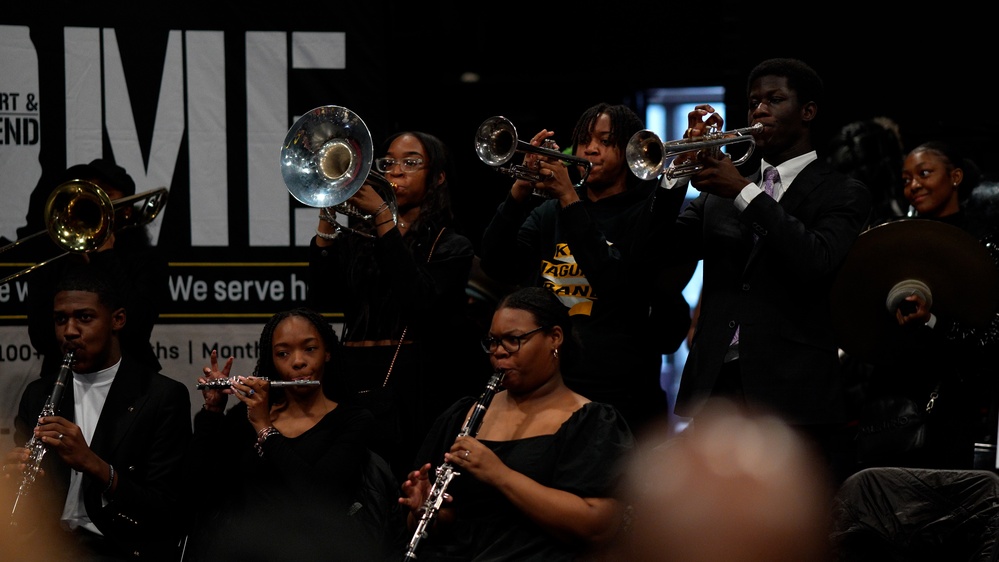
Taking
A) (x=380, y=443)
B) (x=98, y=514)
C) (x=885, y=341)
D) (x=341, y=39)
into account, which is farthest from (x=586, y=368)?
(x=341, y=39)

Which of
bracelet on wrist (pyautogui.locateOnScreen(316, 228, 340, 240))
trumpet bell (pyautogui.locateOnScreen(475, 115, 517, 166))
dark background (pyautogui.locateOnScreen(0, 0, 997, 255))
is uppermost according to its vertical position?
dark background (pyautogui.locateOnScreen(0, 0, 997, 255))

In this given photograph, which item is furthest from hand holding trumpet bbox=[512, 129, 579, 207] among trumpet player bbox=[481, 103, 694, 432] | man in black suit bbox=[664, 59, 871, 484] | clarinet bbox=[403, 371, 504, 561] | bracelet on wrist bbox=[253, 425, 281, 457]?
bracelet on wrist bbox=[253, 425, 281, 457]

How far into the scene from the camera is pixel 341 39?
19.5ft

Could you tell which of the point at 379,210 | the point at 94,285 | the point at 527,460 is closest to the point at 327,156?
the point at 379,210

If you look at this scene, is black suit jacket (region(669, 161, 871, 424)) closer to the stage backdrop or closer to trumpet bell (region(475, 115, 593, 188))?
trumpet bell (region(475, 115, 593, 188))

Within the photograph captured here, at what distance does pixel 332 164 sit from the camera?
4.59 meters

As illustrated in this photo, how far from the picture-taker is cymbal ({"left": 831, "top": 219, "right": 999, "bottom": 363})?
415cm

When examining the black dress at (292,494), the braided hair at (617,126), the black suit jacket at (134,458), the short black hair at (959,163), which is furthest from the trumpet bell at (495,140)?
the short black hair at (959,163)

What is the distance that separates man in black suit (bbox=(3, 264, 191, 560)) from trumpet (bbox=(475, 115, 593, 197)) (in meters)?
1.46

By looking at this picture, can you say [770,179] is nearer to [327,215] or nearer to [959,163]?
[327,215]

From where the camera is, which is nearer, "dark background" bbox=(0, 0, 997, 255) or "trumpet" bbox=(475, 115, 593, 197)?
"trumpet" bbox=(475, 115, 593, 197)

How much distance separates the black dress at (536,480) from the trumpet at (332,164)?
3.92 feet

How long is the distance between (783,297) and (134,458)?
2393 millimetres

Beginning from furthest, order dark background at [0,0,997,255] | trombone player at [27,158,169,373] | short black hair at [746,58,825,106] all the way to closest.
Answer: dark background at [0,0,997,255] → trombone player at [27,158,169,373] → short black hair at [746,58,825,106]
